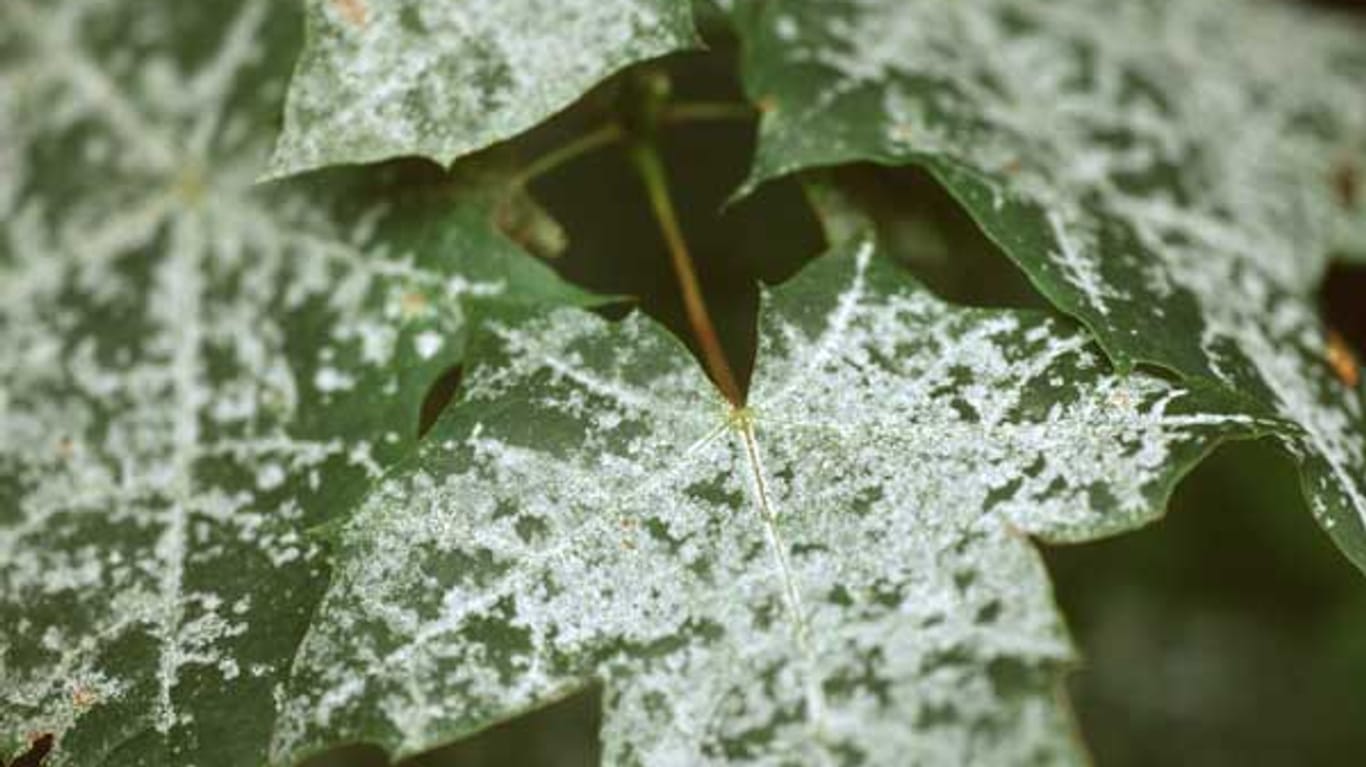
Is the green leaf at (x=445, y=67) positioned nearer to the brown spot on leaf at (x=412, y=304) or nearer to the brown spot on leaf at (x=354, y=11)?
the brown spot on leaf at (x=354, y=11)

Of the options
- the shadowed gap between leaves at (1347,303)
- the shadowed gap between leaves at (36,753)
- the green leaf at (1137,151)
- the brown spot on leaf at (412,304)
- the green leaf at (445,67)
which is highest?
the green leaf at (445,67)

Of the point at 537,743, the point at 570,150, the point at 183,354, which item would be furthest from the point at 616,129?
the point at 537,743

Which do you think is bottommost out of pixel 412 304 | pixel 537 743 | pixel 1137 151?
pixel 537 743

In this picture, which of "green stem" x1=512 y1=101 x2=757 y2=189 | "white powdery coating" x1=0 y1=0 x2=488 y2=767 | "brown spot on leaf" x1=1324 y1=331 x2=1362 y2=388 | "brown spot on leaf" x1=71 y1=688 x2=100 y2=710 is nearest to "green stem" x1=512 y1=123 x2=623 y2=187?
"green stem" x1=512 y1=101 x2=757 y2=189

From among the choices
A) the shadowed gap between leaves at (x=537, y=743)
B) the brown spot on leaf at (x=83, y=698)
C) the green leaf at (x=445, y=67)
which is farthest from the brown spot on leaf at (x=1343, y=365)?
the brown spot on leaf at (x=83, y=698)

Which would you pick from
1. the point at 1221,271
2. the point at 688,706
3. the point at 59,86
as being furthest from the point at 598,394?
the point at 59,86

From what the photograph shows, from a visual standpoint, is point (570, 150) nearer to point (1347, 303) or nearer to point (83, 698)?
point (83, 698)
